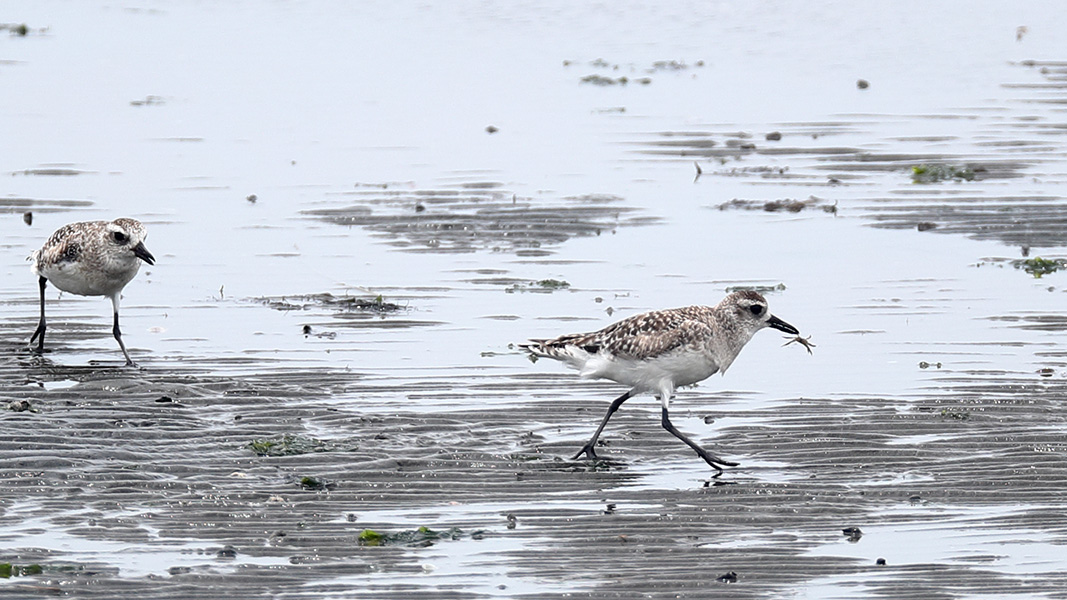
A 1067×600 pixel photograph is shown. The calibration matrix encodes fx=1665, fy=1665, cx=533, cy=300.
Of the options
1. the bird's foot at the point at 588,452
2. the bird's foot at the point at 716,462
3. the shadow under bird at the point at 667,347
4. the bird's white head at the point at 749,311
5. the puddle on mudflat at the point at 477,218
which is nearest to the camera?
the bird's foot at the point at 716,462

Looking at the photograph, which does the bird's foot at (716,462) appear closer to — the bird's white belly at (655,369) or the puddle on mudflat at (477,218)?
the bird's white belly at (655,369)

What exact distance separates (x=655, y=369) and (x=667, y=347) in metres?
0.18

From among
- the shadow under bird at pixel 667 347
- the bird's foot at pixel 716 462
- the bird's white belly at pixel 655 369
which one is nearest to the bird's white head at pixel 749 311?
the shadow under bird at pixel 667 347

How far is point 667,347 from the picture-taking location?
1087 cm

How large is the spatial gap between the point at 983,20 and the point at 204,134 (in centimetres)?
2631

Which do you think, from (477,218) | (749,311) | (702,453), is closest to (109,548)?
(702,453)

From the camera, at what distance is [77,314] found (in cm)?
1520

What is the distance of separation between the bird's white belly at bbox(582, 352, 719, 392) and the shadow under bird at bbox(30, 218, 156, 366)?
4472mm

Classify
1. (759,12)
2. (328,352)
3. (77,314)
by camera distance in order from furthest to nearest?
(759,12), (77,314), (328,352)

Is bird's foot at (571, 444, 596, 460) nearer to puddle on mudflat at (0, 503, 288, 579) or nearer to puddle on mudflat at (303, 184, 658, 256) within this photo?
puddle on mudflat at (0, 503, 288, 579)

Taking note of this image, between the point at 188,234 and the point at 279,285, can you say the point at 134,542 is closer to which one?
the point at 279,285

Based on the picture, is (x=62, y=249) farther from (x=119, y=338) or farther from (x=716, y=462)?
(x=716, y=462)

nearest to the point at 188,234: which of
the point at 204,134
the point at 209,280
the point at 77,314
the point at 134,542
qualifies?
the point at 209,280

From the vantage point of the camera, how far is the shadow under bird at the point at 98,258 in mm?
13727
